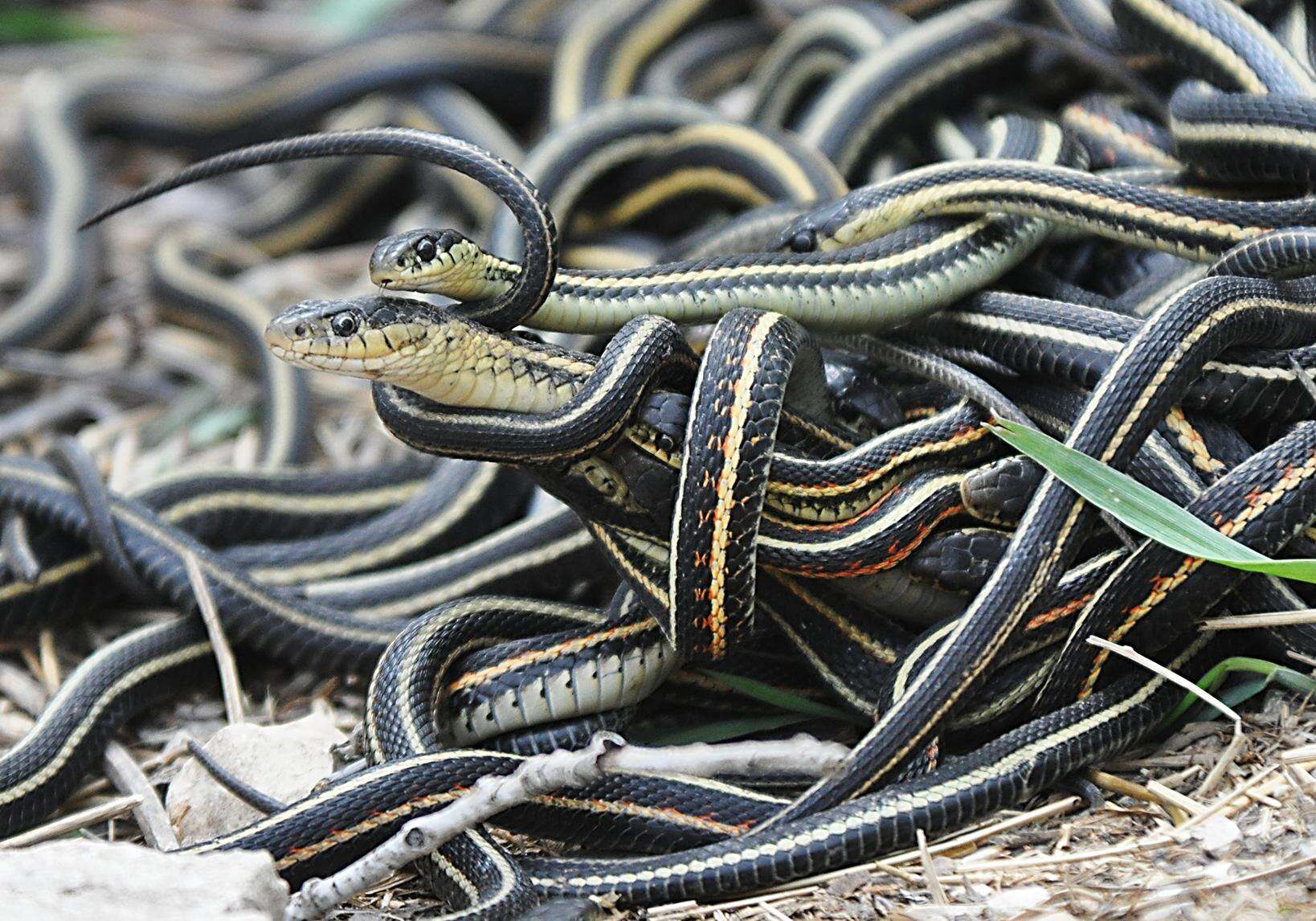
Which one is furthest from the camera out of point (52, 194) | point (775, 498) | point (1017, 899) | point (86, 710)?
point (52, 194)

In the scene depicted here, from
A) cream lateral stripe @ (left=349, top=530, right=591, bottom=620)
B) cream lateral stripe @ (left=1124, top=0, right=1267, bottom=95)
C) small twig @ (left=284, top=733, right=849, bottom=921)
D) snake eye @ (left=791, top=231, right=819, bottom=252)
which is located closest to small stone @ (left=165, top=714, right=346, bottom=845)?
cream lateral stripe @ (left=349, top=530, right=591, bottom=620)

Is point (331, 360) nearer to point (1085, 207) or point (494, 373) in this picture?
point (494, 373)

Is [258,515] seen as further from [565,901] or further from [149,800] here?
[565,901]

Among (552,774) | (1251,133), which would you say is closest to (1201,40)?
(1251,133)

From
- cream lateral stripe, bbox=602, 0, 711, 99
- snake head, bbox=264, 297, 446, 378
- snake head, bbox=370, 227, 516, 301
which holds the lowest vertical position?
snake head, bbox=264, 297, 446, 378

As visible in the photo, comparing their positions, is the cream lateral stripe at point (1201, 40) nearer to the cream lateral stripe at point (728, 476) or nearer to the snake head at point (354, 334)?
the cream lateral stripe at point (728, 476)

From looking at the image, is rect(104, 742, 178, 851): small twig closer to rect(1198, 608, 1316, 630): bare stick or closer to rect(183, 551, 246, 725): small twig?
rect(183, 551, 246, 725): small twig

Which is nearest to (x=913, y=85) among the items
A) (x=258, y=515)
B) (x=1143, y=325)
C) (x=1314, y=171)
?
(x=1314, y=171)
